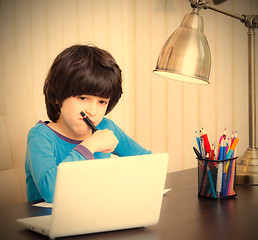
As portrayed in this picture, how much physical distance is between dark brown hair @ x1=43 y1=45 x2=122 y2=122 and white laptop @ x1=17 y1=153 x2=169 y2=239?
1.58 ft

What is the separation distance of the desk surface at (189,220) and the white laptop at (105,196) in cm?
3

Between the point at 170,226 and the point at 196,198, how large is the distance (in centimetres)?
26

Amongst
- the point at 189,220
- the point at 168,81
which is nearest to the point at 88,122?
the point at 189,220

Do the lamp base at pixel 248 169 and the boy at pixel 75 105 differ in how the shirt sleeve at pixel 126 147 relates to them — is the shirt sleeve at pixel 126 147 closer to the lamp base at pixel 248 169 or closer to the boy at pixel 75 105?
the boy at pixel 75 105

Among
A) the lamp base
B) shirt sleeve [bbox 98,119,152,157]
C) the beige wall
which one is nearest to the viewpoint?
the lamp base

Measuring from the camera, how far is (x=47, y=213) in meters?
0.89

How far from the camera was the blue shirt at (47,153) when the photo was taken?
101cm

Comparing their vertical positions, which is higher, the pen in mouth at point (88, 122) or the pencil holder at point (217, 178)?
the pen in mouth at point (88, 122)

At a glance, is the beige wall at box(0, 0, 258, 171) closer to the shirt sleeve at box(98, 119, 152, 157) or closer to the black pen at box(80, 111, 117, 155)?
the shirt sleeve at box(98, 119, 152, 157)

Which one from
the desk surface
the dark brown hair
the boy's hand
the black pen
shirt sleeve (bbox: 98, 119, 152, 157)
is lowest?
the desk surface

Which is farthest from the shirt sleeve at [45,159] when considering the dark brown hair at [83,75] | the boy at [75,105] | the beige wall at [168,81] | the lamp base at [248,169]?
the beige wall at [168,81]

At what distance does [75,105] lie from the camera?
117cm

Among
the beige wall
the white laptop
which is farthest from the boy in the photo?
the beige wall

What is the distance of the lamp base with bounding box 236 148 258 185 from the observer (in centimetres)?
121
